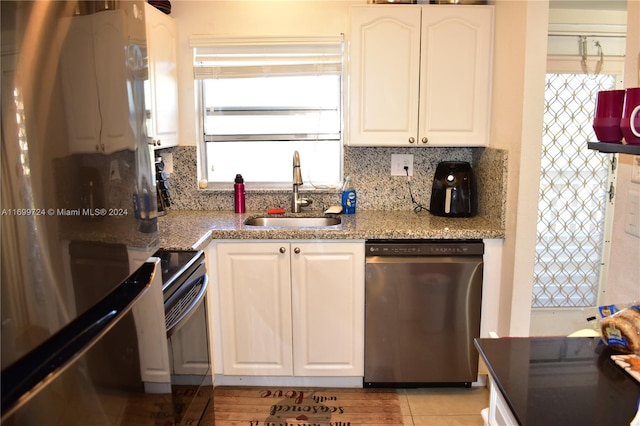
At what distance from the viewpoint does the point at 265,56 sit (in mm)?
2918

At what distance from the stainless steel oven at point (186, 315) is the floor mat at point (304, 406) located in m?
0.57

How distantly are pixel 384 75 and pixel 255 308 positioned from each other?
1.44 meters

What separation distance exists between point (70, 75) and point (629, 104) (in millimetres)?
1147

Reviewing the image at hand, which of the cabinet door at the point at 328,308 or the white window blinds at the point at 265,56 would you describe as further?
the white window blinds at the point at 265,56

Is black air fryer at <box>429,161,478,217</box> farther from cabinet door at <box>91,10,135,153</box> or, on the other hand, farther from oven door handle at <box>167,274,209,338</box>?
cabinet door at <box>91,10,135,153</box>

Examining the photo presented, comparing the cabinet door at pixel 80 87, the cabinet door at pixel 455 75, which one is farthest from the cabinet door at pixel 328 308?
the cabinet door at pixel 80 87

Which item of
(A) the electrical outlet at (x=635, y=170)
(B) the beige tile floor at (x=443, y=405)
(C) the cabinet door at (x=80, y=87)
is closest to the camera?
(C) the cabinet door at (x=80, y=87)

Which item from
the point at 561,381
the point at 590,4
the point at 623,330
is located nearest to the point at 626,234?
the point at 623,330

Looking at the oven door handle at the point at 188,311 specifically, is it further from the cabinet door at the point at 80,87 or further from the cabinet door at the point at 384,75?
the cabinet door at the point at 384,75

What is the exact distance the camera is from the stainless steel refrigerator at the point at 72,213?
25.1 inches

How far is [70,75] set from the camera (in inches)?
29.5

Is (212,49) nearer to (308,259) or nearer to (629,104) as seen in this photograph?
(308,259)

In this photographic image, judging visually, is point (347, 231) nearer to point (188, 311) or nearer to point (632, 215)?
point (188, 311)

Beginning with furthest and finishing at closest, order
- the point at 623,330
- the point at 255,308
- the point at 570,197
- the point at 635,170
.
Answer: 1. the point at 570,197
2. the point at 255,308
3. the point at 635,170
4. the point at 623,330
